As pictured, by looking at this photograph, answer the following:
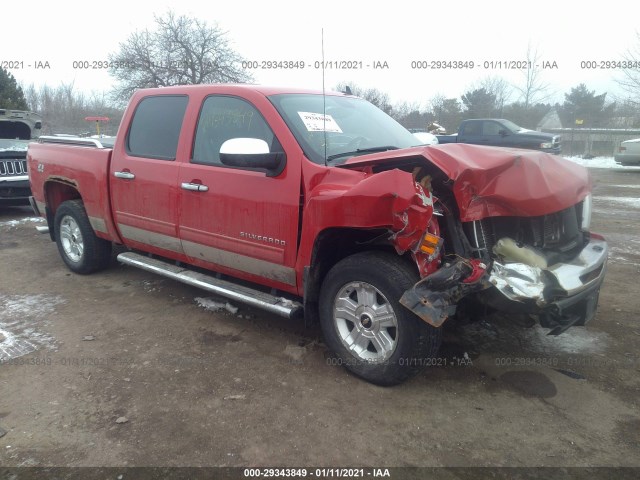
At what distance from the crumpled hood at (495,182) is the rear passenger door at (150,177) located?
210cm

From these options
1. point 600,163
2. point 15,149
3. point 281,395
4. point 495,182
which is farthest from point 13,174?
point 600,163

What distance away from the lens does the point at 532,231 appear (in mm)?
3113

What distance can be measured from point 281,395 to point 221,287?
3.71ft

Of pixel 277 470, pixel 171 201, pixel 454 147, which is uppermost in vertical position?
pixel 454 147

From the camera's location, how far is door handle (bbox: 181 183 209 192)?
3822 mm

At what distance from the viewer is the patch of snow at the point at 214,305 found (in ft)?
14.4

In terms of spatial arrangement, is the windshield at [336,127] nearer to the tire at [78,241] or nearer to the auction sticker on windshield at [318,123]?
the auction sticker on windshield at [318,123]

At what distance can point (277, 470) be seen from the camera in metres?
2.42

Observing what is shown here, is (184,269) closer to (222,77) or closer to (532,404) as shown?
(532,404)

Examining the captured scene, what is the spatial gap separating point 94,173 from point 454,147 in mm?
3534

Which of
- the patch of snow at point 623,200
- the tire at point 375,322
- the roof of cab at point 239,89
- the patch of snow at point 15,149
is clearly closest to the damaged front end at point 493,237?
the tire at point 375,322

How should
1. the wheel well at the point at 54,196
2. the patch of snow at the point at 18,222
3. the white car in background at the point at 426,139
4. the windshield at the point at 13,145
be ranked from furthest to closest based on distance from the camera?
the windshield at the point at 13,145 < the patch of snow at the point at 18,222 < the wheel well at the point at 54,196 < the white car in background at the point at 426,139

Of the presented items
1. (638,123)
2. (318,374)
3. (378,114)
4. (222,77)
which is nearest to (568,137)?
(638,123)

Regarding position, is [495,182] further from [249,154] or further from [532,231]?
[249,154]
